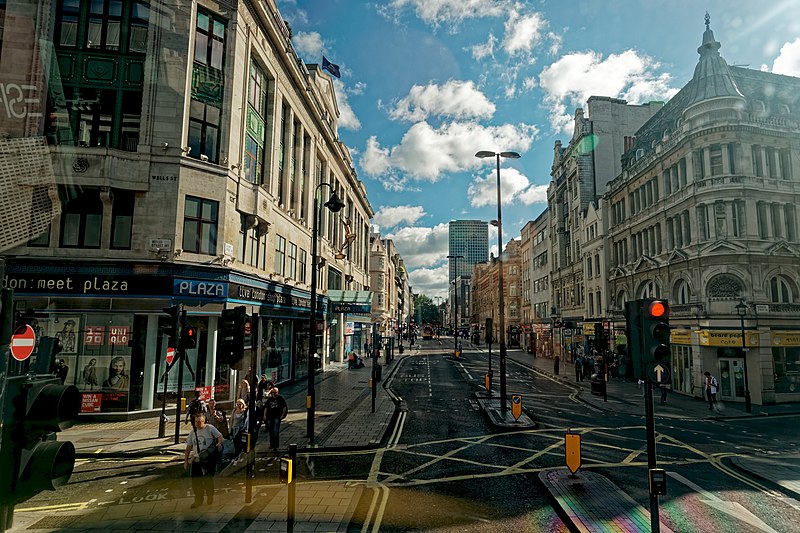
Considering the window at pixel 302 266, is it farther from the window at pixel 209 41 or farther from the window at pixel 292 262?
the window at pixel 209 41

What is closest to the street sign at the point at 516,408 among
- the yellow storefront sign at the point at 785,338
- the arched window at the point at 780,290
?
the yellow storefront sign at the point at 785,338

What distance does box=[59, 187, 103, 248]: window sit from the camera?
17.4 meters

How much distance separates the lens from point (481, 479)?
1088 centimetres

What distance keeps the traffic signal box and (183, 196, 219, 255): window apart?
1697 cm

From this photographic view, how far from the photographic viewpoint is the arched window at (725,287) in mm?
24938

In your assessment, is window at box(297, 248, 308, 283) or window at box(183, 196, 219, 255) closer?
window at box(183, 196, 219, 255)

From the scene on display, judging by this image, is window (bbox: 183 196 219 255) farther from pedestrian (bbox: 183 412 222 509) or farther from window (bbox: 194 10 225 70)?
pedestrian (bbox: 183 412 222 509)

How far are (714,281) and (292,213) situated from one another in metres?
26.0

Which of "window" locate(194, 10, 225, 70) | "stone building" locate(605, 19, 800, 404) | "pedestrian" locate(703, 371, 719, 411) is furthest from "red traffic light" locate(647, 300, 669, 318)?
"window" locate(194, 10, 225, 70)

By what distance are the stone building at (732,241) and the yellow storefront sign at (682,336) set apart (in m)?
0.06

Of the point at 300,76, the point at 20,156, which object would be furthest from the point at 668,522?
the point at 300,76

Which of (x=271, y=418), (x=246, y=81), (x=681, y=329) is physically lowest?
(x=271, y=418)

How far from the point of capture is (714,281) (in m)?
25.5

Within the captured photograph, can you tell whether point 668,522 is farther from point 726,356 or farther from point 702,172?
point 702,172
